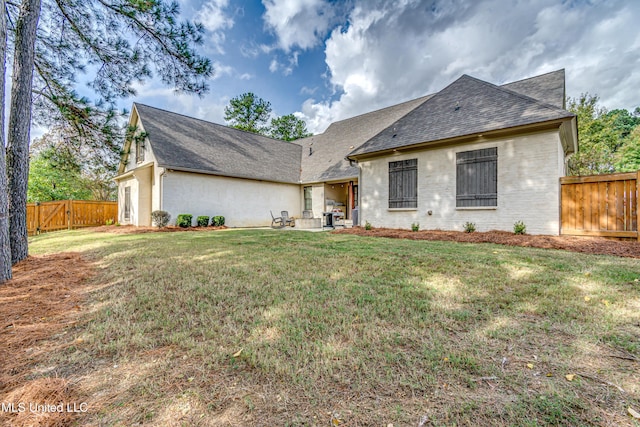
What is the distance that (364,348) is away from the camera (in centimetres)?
207

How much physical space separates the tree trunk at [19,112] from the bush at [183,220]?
7374 mm

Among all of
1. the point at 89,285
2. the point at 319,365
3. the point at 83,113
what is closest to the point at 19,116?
the point at 83,113

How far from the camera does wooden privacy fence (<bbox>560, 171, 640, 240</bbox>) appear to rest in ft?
21.2

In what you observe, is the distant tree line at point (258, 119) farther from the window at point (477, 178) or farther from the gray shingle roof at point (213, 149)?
the window at point (477, 178)

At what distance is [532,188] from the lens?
7605 mm

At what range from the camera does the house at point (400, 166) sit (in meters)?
7.72

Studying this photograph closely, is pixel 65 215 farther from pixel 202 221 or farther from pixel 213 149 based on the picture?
pixel 213 149

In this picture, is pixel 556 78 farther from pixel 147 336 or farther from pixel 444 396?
pixel 147 336

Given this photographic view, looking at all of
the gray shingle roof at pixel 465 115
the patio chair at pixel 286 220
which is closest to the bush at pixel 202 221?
the patio chair at pixel 286 220

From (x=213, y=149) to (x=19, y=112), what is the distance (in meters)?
10.4

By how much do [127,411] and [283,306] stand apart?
1.58 meters

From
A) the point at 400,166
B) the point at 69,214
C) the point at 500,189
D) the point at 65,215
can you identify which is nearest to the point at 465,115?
the point at 400,166

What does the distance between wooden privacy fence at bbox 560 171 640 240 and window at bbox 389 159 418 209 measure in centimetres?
411

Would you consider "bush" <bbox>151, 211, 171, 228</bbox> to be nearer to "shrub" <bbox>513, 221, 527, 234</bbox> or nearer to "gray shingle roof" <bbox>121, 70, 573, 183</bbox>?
"gray shingle roof" <bbox>121, 70, 573, 183</bbox>
